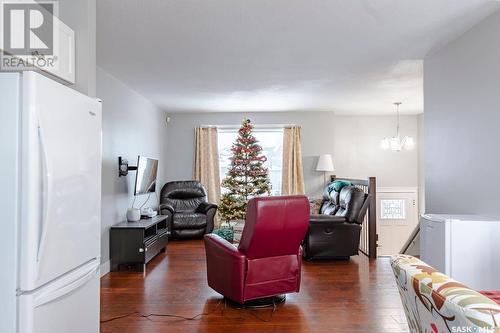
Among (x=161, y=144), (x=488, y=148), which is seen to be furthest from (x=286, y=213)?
(x=161, y=144)

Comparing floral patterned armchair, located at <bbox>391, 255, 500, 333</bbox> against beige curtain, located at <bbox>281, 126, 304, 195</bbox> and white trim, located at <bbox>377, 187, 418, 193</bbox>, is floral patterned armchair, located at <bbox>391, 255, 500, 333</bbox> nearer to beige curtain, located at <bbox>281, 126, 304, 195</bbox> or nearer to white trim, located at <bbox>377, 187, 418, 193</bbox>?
beige curtain, located at <bbox>281, 126, 304, 195</bbox>

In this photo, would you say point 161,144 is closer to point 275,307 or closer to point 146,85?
point 146,85

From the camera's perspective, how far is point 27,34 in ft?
6.63

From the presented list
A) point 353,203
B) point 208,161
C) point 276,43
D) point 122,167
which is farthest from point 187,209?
point 276,43

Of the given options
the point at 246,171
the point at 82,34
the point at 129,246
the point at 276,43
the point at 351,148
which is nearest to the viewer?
the point at 82,34

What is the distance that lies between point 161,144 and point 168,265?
313cm

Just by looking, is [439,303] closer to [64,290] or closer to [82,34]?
[64,290]

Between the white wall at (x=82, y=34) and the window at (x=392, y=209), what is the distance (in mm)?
6866

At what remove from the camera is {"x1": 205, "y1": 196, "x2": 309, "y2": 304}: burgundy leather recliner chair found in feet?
9.47

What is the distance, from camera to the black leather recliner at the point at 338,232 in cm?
479

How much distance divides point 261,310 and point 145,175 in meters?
3.03

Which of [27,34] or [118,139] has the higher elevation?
[27,34]

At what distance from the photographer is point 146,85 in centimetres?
510

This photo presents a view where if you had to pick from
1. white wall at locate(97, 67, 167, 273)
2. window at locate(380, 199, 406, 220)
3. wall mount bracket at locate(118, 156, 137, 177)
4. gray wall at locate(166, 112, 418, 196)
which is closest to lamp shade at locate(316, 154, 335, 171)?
gray wall at locate(166, 112, 418, 196)
